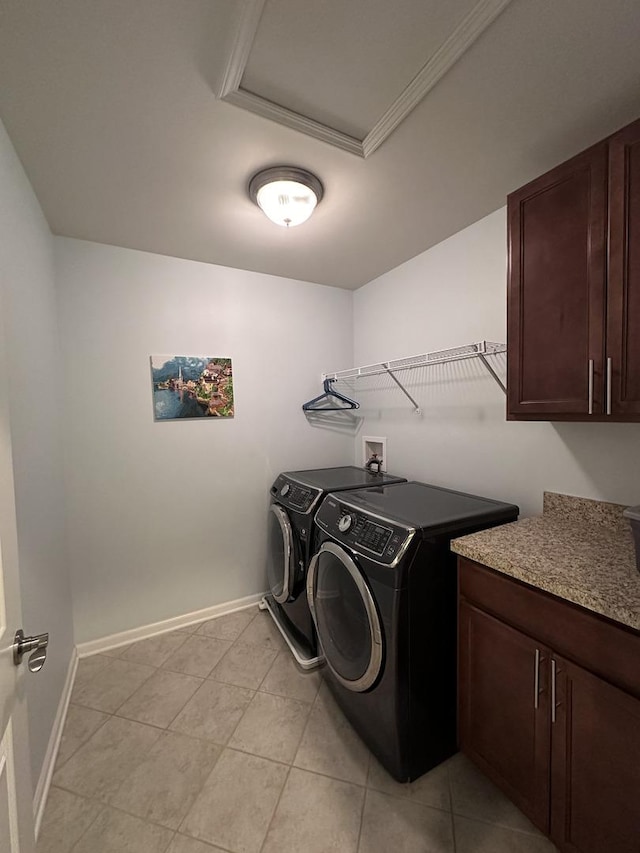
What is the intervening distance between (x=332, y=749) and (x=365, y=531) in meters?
0.95

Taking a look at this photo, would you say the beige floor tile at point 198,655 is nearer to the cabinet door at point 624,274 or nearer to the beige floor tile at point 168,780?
the beige floor tile at point 168,780

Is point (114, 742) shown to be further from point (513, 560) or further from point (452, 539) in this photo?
point (513, 560)

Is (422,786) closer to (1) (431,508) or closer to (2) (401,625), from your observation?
(2) (401,625)

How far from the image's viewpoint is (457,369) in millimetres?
1944

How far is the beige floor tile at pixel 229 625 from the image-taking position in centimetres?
217

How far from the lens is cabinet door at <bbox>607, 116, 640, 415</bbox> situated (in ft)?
3.28

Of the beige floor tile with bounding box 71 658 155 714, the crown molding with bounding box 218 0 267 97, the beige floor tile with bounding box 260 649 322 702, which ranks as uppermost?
the crown molding with bounding box 218 0 267 97

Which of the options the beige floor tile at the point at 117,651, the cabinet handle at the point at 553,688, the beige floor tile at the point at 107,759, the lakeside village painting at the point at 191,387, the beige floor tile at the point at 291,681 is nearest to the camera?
the cabinet handle at the point at 553,688

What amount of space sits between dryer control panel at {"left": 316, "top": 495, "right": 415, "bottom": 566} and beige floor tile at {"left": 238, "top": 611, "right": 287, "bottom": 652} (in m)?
0.98

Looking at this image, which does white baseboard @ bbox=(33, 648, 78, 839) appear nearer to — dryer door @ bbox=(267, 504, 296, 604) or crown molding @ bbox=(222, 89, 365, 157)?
dryer door @ bbox=(267, 504, 296, 604)

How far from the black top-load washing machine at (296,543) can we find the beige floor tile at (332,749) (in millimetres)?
302

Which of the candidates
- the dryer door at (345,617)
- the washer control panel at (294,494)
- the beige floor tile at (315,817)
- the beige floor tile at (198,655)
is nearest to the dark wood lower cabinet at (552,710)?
the dryer door at (345,617)

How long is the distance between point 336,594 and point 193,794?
0.87 meters

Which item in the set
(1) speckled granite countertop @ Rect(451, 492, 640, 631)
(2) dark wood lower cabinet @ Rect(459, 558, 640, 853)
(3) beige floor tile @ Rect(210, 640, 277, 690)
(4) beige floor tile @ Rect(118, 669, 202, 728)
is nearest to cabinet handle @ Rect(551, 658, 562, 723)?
(2) dark wood lower cabinet @ Rect(459, 558, 640, 853)
